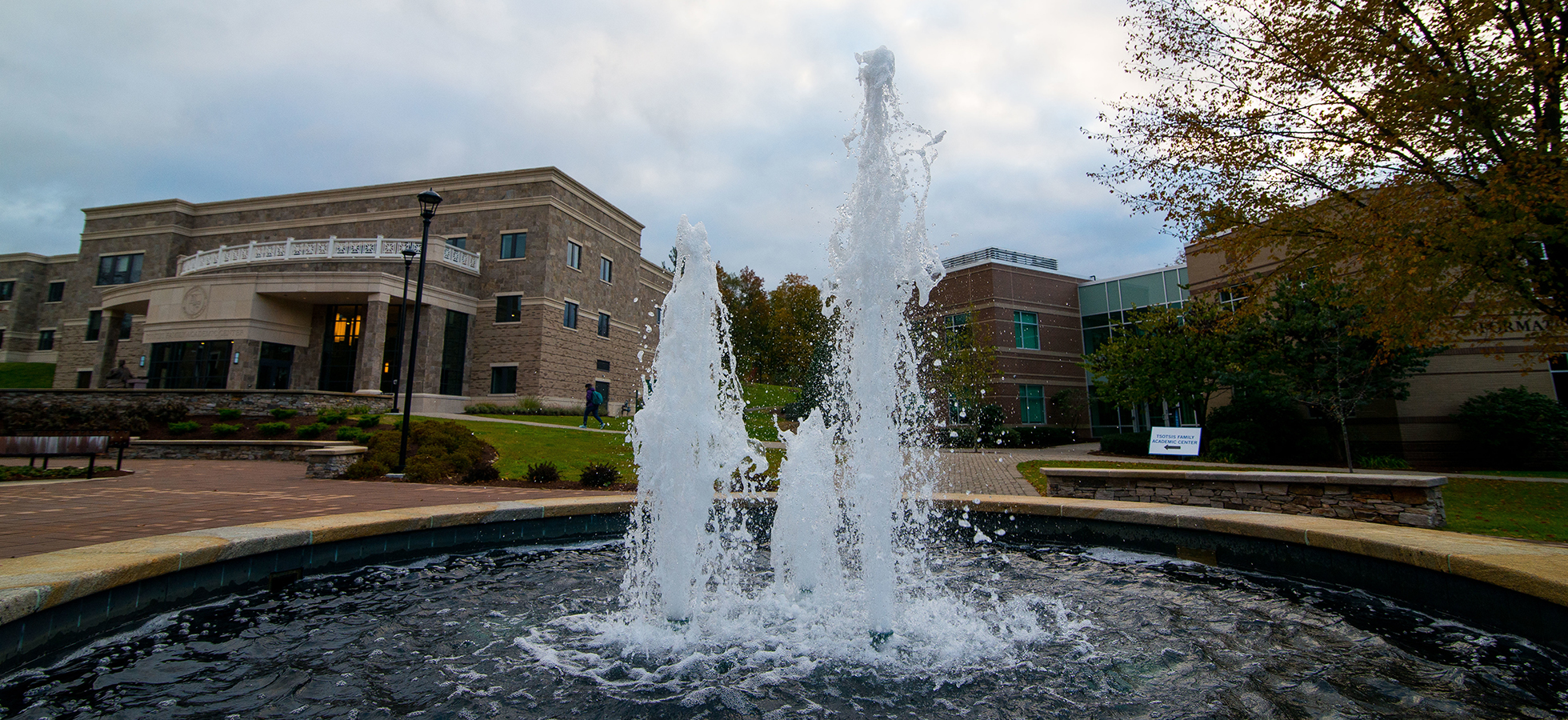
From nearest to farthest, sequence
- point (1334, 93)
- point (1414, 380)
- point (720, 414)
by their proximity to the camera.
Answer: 1. point (720, 414)
2. point (1334, 93)
3. point (1414, 380)

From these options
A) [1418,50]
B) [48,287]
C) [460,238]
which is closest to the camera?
[1418,50]

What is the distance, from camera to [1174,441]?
1730 cm

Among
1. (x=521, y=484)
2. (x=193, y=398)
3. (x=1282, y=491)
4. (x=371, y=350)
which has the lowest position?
(x=521, y=484)

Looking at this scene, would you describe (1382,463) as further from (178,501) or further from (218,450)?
(218,450)

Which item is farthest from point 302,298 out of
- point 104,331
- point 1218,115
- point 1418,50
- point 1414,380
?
point 1414,380

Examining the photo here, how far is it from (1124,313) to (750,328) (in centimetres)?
2747

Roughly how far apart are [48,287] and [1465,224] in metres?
71.4

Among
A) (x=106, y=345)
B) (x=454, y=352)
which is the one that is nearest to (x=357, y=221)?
(x=454, y=352)

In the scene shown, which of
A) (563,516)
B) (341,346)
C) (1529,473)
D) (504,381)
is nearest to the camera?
(563,516)

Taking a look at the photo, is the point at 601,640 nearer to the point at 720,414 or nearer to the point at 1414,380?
the point at 720,414

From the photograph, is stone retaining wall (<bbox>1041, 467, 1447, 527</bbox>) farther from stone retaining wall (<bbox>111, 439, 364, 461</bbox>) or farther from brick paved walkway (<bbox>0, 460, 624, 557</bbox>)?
stone retaining wall (<bbox>111, 439, 364, 461</bbox>)

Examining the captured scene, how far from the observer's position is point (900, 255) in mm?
5316

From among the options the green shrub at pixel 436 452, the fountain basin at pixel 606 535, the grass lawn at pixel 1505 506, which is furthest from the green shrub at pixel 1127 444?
the green shrub at pixel 436 452

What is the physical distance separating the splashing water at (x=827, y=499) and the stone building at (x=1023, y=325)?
1034 inches
